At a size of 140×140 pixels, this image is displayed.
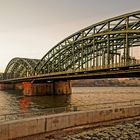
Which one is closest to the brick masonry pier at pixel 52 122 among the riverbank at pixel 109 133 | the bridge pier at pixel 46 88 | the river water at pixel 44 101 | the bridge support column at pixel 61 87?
the riverbank at pixel 109 133

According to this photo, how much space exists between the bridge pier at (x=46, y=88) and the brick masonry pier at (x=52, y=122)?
91.4 m

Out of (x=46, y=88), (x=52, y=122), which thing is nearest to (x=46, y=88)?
(x=46, y=88)

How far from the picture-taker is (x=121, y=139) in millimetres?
33656

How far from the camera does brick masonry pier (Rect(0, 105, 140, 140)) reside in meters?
29.7

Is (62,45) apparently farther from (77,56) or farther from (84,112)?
(84,112)


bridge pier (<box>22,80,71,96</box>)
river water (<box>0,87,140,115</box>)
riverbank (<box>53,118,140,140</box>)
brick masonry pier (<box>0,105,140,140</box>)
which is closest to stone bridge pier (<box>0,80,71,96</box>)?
bridge pier (<box>22,80,71,96</box>)

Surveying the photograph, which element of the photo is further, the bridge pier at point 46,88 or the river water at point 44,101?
the bridge pier at point 46,88

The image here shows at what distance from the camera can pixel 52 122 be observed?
33969 millimetres

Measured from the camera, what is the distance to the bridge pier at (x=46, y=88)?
433 feet

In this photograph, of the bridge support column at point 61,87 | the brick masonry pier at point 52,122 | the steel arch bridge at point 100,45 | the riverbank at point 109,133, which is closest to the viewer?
the brick masonry pier at point 52,122

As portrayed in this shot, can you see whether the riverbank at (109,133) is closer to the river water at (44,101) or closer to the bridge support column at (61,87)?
the river water at (44,101)

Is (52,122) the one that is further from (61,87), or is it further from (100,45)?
(61,87)

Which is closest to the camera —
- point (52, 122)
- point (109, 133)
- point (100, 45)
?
point (52, 122)

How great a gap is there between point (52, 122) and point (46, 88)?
10265cm
